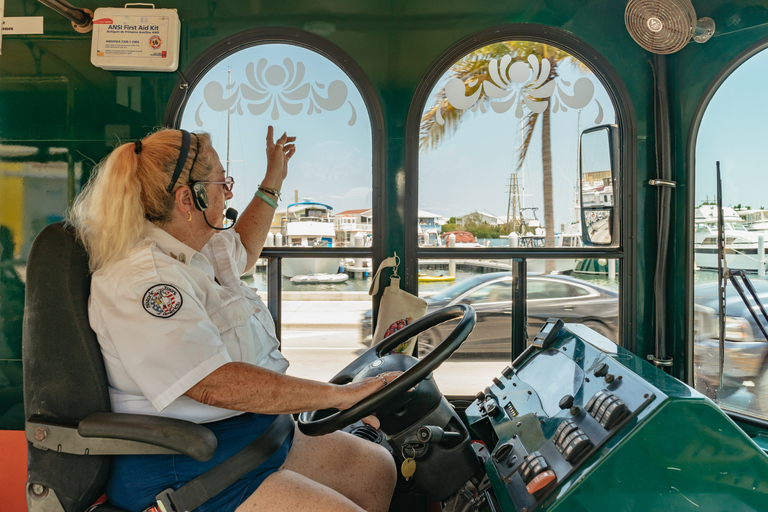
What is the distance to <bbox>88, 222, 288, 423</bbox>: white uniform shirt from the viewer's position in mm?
1146

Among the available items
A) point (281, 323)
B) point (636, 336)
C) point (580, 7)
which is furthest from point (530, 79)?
point (281, 323)

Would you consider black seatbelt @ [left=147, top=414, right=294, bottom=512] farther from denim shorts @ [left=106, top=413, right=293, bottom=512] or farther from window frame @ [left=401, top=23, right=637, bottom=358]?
window frame @ [left=401, top=23, right=637, bottom=358]

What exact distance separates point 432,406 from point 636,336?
64.5 inches

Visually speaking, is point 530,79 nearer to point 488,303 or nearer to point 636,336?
point 488,303

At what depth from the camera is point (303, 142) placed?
2547mm

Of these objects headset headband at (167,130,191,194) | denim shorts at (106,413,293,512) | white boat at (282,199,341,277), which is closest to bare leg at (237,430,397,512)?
denim shorts at (106,413,293,512)

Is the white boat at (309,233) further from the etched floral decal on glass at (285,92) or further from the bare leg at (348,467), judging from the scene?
the bare leg at (348,467)

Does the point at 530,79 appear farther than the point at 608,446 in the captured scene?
Yes

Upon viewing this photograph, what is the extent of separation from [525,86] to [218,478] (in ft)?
7.23

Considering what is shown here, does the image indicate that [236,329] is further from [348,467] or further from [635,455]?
[635,455]

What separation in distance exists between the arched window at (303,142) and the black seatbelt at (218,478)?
48.6 inches

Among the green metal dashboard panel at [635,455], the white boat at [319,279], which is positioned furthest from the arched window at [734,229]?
the white boat at [319,279]

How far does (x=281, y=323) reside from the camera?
2625 millimetres

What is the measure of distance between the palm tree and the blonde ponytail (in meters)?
1.43
